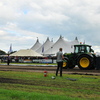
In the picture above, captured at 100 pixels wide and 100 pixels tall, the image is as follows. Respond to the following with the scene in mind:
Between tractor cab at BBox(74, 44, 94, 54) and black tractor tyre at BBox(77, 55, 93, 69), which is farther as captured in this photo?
tractor cab at BBox(74, 44, 94, 54)

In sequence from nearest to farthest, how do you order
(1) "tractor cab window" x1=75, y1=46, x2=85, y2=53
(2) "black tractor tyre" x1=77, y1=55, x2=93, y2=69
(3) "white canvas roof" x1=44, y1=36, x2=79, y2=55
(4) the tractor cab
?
1. (2) "black tractor tyre" x1=77, y1=55, x2=93, y2=69
2. (4) the tractor cab
3. (1) "tractor cab window" x1=75, y1=46, x2=85, y2=53
4. (3) "white canvas roof" x1=44, y1=36, x2=79, y2=55

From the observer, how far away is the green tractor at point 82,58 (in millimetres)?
16919

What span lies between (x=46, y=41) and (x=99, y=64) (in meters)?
65.3

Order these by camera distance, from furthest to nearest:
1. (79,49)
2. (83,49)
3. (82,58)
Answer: (79,49), (83,49), (82,58)

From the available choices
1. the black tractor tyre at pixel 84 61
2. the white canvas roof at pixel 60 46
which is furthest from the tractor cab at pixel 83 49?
the white canvas roof at pixel 60 46

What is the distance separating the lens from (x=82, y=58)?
56.6 ft

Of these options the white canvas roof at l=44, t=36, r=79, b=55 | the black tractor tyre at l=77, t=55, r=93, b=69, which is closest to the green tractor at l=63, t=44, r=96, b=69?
the black tractor tyre at l=77, t=55, r=93, b=69

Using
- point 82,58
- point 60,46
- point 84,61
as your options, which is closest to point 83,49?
point 82,58

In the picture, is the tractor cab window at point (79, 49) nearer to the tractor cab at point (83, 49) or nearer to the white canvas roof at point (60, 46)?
the tractor cab at point (83, 49)

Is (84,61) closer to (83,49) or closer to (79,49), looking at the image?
(83,49)

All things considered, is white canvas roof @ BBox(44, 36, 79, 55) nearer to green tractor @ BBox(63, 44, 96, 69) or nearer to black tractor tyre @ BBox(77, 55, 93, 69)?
green tractor @ BBox(63, 44, 96, 69)

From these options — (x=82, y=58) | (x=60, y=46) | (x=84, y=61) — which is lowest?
(x=84, y=61)

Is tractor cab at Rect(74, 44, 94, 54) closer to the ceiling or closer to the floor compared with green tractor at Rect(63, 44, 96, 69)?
closer to the ceiling

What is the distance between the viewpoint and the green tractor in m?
16.9
